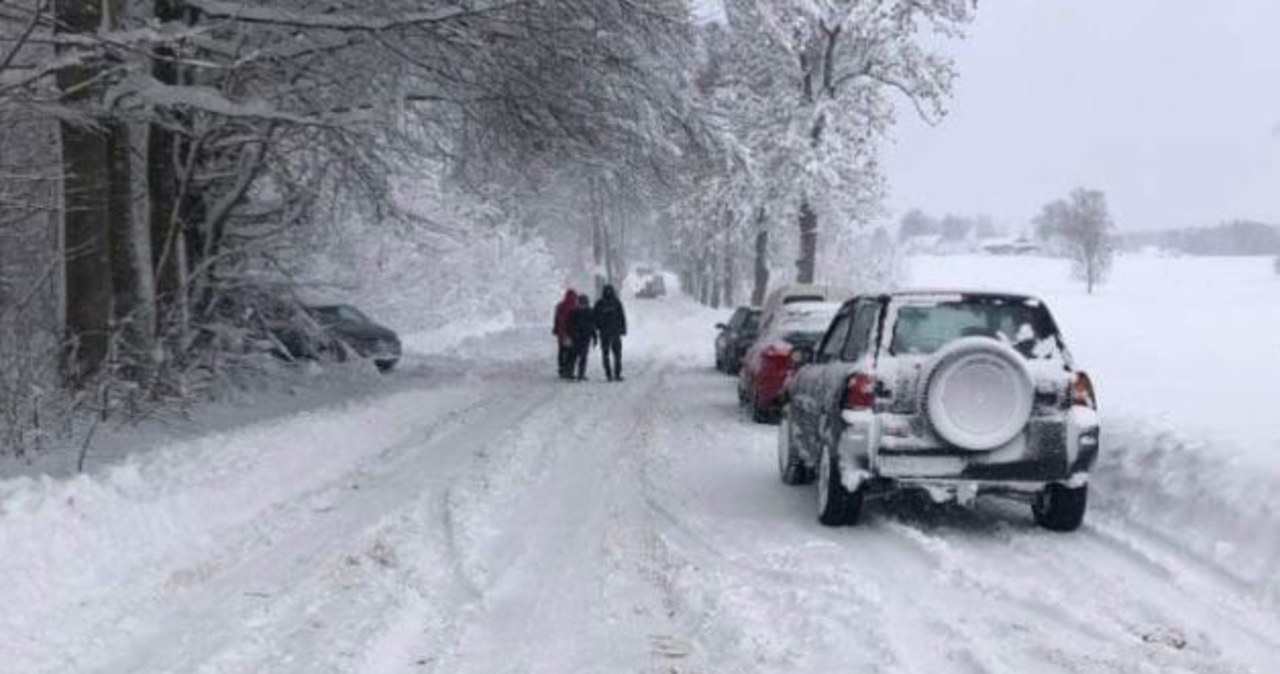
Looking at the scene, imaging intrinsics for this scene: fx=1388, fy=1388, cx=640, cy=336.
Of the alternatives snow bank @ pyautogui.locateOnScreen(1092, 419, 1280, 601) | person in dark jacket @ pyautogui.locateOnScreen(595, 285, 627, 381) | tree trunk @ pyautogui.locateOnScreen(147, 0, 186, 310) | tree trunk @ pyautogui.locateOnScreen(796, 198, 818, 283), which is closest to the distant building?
tree trunk @ pyautogui.locateOnScreen(796, 198, 818, 283)

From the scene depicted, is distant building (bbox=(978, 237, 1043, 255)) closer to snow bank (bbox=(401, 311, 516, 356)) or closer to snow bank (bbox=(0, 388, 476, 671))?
snow bank (bbox=(401, 311, 516, 356))

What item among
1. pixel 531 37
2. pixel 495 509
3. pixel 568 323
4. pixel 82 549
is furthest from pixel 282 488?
pixel 568 323

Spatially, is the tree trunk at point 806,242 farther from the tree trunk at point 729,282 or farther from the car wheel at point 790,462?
the tree trunk at point 729,282

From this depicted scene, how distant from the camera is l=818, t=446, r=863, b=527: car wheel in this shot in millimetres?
9570

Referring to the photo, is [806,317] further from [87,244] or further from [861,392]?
[861,392]

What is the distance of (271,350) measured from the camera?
2131 centimetres

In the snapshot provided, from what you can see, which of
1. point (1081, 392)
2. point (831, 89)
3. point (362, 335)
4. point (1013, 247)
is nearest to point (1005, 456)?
point (1081, 392)

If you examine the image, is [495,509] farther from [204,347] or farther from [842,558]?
[204,347]

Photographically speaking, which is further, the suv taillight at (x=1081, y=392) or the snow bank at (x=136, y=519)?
the suv taillight at (x=1081, y=392)

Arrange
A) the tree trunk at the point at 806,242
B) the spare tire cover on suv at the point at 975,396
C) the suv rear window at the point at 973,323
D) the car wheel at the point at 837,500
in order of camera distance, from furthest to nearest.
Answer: the tree trunk at the point at 806,242 < the suv rear window at the point at 973,323 < the car wheel at the point at 837,500 < the spare tire cover on suv at the point at 975,396

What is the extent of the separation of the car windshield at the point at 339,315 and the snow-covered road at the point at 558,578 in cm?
1458

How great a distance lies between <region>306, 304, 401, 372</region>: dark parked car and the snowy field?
460 inches

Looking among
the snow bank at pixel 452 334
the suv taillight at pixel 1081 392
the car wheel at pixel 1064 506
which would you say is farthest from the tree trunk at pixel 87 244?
the snow bank at pixel 452 334

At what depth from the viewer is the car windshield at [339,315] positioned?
2722cm
